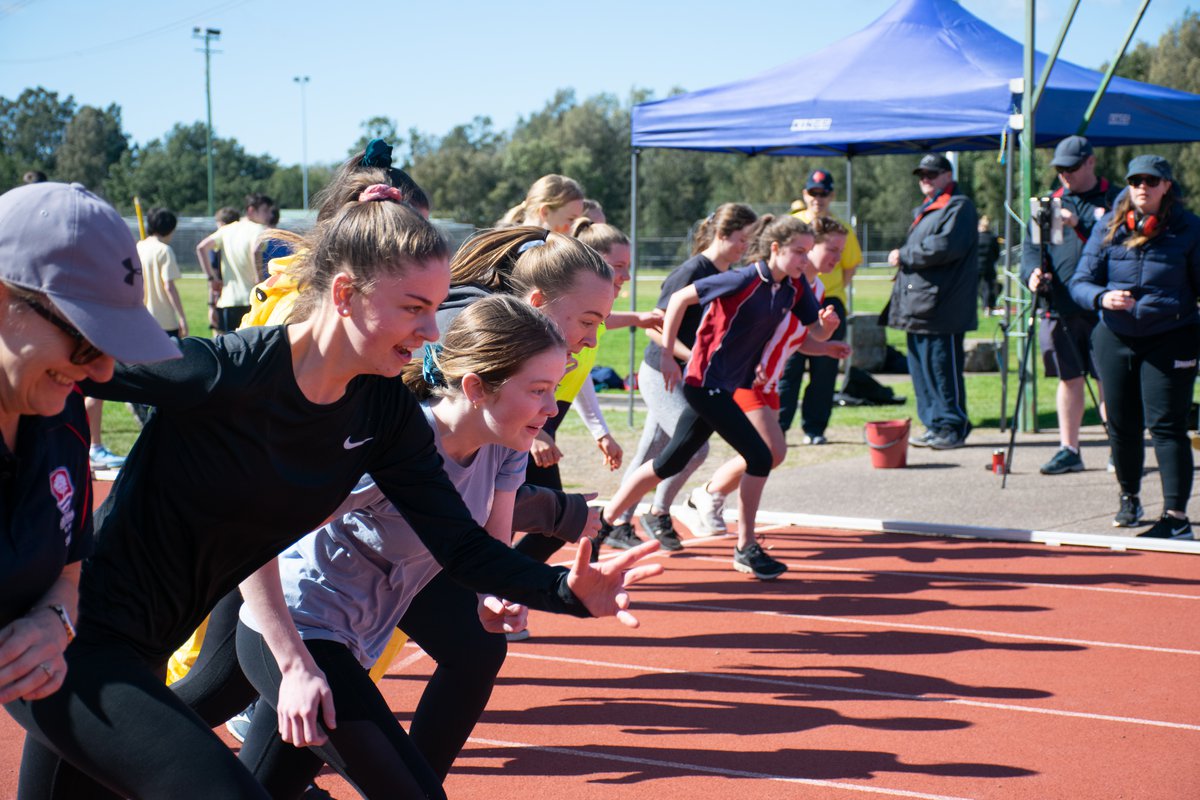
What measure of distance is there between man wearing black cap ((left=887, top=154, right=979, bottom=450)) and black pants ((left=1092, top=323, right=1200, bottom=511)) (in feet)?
11.7

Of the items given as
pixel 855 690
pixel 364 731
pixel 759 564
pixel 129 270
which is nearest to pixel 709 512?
pixel 759 564

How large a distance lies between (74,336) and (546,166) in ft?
285

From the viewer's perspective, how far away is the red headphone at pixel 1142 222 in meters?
7.62

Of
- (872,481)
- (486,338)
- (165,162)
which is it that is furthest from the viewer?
(165,162)

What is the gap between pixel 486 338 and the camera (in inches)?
128

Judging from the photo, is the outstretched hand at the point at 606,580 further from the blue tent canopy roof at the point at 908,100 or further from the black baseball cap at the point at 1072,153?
the blue tent canopy roof at the point at 908,100

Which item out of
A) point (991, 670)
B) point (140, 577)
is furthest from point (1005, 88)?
point (140, 577)

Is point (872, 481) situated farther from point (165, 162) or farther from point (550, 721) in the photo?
point (165, 162)

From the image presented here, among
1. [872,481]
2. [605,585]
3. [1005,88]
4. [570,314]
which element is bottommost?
[872,481]

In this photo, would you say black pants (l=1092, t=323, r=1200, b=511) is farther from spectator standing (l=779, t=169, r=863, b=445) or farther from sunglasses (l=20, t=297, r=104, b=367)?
sunglasses (l=20, t=297, r=104, b=367)

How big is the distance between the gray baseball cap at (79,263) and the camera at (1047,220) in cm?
843

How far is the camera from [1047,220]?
9523 millimetres

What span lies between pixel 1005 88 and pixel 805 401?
3.27 metres

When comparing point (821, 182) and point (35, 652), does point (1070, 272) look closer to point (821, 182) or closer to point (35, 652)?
point (821, 182)
